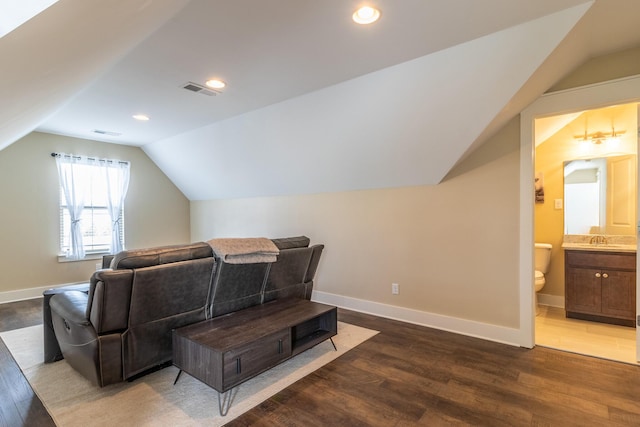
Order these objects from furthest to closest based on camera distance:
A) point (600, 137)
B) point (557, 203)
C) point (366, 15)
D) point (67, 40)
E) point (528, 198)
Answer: point (557, 203), point (600, 137), point (528, 198), point (366, 15), point (67, 40)

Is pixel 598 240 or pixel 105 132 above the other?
pixel 105 132

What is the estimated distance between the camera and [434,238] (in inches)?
131

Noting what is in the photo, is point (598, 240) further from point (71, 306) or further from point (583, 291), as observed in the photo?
point (71, 306)

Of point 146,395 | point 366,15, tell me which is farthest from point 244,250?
point 366,15

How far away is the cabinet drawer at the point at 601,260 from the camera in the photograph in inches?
124

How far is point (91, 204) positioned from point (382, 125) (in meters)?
4.86

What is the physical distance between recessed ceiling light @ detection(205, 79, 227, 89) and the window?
3.51 meters

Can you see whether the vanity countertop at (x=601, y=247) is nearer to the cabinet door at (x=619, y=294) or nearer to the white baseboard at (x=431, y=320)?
the cabinet door at (x=619, y=294)

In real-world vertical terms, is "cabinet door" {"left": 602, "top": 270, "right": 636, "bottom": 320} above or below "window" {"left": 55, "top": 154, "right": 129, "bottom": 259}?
below

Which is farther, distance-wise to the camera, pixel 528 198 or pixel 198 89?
pixel 198 89

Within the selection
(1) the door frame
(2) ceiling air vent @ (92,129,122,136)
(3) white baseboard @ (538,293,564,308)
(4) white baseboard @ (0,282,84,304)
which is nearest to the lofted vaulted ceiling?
(1) the door frame

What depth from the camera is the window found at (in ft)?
15.8

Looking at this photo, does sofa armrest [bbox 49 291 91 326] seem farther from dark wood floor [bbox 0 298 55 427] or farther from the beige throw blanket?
the beige throw blanket

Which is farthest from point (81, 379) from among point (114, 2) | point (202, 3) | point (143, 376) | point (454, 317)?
point (454, 317)
